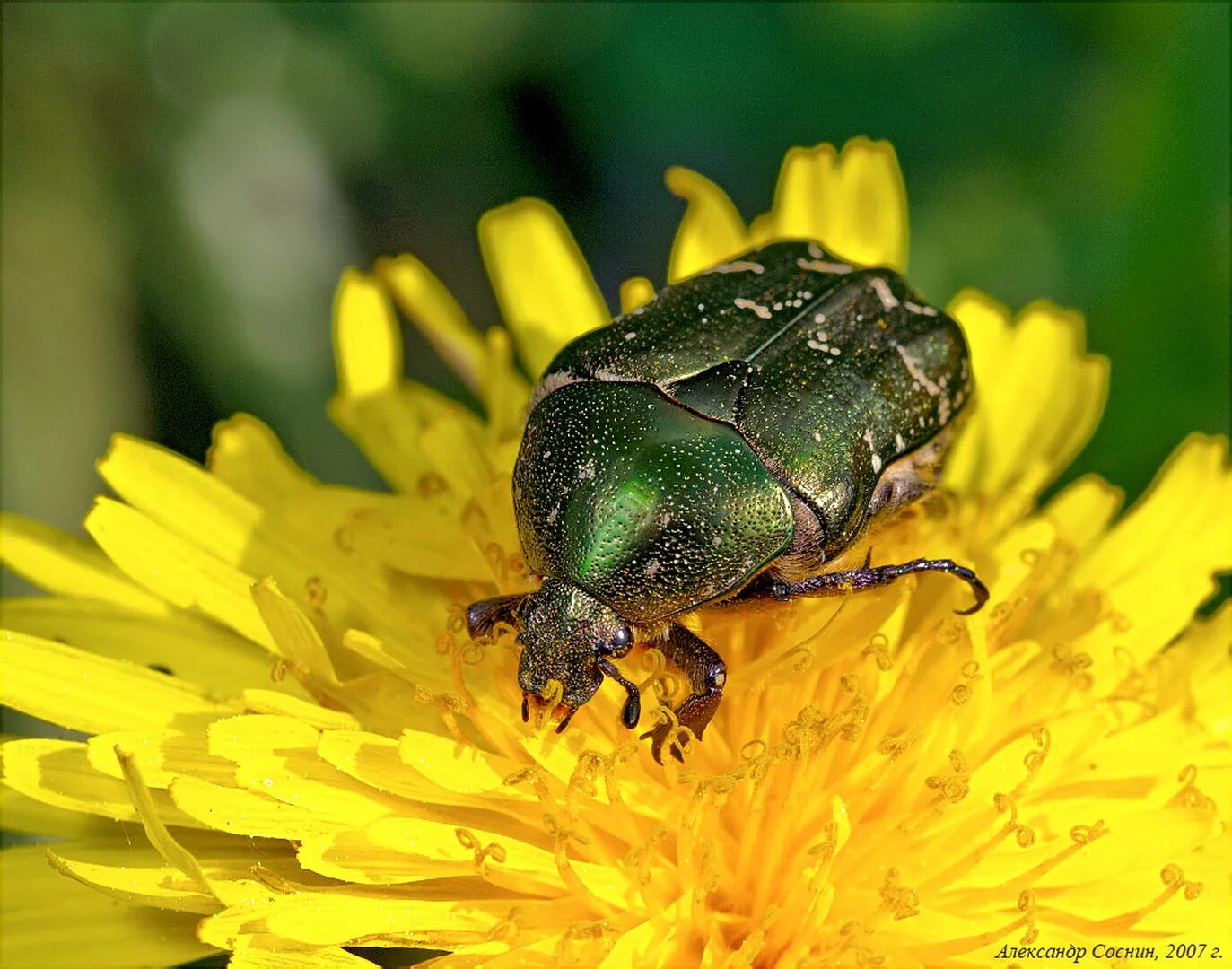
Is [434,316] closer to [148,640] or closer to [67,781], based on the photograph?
[148,640]

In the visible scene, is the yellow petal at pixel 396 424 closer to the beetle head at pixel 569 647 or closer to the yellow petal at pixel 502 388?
the yellow petal at pixel 502 388

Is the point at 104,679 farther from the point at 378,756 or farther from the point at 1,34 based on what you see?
the point at 1,34

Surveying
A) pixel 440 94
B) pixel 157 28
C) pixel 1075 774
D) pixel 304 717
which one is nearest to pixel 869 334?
pixel 1075 774

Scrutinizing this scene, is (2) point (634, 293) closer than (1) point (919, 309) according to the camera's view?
No

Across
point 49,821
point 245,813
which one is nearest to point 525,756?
point 245,813

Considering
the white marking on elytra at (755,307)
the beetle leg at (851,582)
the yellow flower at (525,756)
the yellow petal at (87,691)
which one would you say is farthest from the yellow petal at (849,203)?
the yellow petal at (87,691)

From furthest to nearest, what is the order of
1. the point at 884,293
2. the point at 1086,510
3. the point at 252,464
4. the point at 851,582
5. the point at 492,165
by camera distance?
1. the point at 492,165
2. the point at 1086,510
3. the point at 252,464
4. the point at 884,293
5. the point at 851,582
